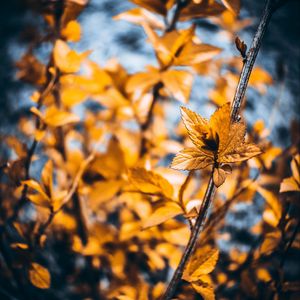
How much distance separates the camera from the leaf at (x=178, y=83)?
50 centimetres

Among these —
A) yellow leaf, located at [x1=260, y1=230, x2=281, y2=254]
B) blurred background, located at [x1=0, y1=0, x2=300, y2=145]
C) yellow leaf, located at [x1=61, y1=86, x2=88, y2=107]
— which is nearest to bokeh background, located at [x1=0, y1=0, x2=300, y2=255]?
blurred background, located at [x1=0, y1=0, x2=300, y2=145]

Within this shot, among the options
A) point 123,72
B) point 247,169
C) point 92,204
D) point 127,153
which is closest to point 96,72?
point 123,72

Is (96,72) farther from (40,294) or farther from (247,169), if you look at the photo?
(40,294)

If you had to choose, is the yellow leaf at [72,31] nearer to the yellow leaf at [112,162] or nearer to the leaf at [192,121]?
the yellow leaf at [112,162]

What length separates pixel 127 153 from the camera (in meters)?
0.67

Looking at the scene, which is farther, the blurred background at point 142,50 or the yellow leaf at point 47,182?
the blurred background at point 142,50

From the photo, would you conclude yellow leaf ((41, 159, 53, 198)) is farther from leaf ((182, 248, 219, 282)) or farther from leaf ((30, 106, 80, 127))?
leaf ((182, 248, 219, 282))

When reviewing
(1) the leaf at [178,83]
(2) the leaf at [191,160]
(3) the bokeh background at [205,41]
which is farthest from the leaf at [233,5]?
(3) the bokeh background at [205,41]

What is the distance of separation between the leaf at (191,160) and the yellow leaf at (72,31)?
1.20 feet

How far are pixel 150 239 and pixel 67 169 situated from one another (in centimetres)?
31

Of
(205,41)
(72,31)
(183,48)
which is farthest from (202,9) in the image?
(205,41)

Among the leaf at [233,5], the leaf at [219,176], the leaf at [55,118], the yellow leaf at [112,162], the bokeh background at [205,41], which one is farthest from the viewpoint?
the bokeh background at [205,41]

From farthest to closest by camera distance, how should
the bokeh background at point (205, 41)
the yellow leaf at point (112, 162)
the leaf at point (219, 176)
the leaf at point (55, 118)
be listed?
the bokeh background at point (205, 41)
the yellow leaf at point (112, 162)
the leaf at point (55, 118)
the leaf at point (219, 176)

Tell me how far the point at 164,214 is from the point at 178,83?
0.25 m
